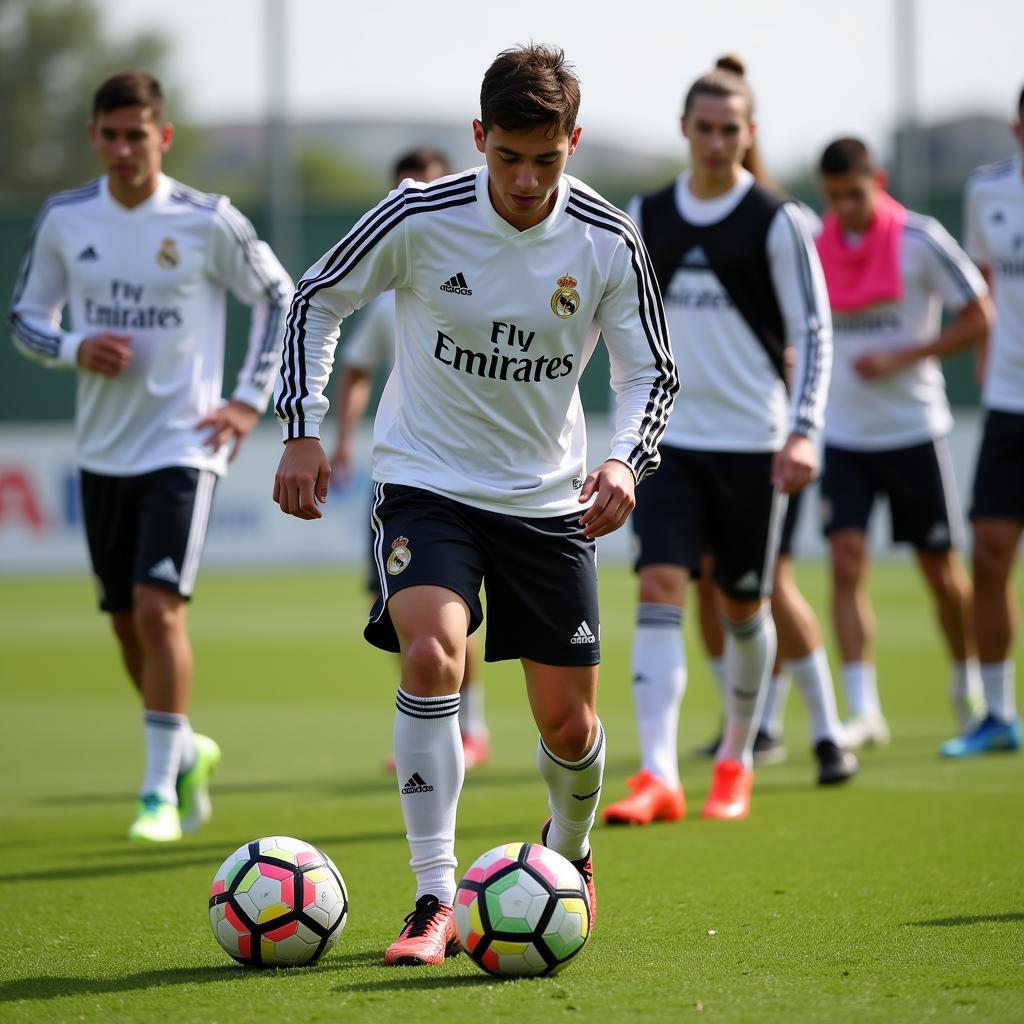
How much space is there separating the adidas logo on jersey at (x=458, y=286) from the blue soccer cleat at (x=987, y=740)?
4834 millimetres

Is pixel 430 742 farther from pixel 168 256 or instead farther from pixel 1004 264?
pixel 1004 264

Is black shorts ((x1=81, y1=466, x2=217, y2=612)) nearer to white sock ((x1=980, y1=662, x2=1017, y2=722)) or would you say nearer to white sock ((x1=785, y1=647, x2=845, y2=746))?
white sock ((x1=785, y1=647, x2=845, y2=746))

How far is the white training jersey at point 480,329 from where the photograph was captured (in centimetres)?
484

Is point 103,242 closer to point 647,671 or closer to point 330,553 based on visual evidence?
point 647,671

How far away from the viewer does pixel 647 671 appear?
23.4 feet

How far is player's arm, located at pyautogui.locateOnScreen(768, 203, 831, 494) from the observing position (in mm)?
6926

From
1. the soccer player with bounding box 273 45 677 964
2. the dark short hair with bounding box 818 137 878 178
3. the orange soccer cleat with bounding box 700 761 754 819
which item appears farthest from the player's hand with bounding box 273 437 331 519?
the dark short hair with bounding box 818 137 878 178

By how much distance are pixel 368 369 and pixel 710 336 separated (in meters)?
3.05

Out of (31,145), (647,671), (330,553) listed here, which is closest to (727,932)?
(647,671)

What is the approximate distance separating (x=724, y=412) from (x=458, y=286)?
2.61 meters

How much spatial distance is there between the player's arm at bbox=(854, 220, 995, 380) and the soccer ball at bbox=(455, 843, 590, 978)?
533cm

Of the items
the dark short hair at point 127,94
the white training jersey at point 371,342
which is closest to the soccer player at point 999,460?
the white training jersey at point 371,342

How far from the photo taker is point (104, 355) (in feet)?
23.1

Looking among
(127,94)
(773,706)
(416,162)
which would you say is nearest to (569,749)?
(127,94)
